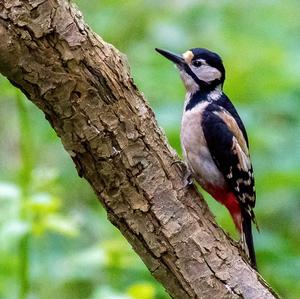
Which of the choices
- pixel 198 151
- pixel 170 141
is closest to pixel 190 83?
pixel 198 151

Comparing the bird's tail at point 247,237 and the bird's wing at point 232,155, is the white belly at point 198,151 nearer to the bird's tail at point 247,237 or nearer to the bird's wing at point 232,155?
the bird's wing at point 232,155

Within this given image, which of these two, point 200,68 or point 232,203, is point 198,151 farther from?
point 200,68

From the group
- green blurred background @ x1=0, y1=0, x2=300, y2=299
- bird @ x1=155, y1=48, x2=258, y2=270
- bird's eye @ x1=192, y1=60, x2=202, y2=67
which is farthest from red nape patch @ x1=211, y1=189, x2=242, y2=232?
bird's eye @ x1=192, y1=60, x2=202, y2=67

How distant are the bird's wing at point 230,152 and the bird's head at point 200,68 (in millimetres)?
257

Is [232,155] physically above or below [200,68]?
below

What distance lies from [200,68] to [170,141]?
36.4 inches

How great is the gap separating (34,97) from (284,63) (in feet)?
11.6

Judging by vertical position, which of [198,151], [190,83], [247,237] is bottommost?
[247,237]

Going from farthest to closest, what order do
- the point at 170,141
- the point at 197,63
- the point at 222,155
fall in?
the point at 170,141, the point at 197,63, the point at 222,155

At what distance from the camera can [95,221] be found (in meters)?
6.85

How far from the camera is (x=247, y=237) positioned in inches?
190

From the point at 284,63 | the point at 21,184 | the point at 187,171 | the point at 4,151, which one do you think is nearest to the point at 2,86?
the point at 21,184

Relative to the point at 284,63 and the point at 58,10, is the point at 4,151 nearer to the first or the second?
the point at 284,63

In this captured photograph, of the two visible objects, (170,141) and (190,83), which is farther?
(170,141)
